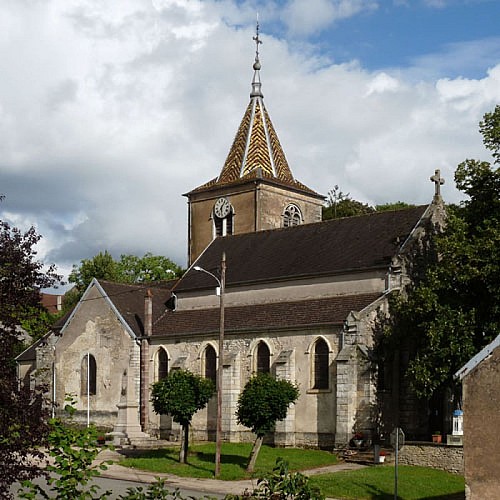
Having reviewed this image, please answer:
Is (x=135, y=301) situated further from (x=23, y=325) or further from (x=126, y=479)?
(x=23, y=325)

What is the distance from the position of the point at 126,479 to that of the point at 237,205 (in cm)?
2608

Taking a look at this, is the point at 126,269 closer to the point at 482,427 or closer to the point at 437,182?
the point at 437,182

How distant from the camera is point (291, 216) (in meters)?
52.6

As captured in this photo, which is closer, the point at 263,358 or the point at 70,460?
the point at 70,460

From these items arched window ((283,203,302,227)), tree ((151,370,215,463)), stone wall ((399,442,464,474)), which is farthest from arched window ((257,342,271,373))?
arched window ((283,203,302,227))

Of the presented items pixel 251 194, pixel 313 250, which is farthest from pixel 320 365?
pixel 251 194

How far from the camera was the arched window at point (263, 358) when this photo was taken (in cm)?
3812

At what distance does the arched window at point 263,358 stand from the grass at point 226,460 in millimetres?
3496

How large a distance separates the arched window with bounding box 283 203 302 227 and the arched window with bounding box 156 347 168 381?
13.2m

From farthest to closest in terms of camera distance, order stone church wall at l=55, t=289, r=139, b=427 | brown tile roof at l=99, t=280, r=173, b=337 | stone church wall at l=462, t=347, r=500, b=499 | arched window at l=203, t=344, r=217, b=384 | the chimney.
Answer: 1. brown tile roof at l=99, t=280, r=173, b=337
2. stone church wall at l=55, t=289, r=139, b=427
3. the chimney
4. arched window at l=203, t=344, r=217, b=384
5. stone church wall at l=462, t=347, r=500, b=499

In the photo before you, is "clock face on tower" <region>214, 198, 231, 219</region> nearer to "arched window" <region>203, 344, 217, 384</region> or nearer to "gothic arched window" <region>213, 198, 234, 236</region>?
"gothic arched window" <region>213, 198, 234, 236</region>

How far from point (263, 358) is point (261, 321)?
1.76 meters

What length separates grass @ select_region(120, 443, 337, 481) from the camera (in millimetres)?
29891

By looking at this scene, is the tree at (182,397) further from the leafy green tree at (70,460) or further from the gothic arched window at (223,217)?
the leafy green tree at (70,460)
